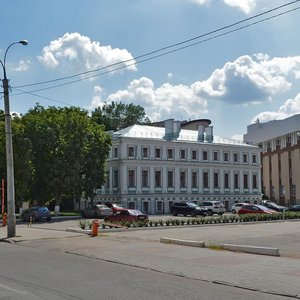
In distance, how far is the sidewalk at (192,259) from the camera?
12.2 metres

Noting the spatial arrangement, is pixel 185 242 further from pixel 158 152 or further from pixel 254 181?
pixel 254 181

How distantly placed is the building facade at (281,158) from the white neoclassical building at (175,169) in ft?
55.3

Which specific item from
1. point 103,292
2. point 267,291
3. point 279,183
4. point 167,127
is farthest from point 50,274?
point 279,183

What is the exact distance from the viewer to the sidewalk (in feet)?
40.2

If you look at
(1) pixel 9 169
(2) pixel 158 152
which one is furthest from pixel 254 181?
(1) pixel 9 169

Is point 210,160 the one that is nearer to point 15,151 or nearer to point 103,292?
point 15,151

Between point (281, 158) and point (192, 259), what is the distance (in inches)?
3345

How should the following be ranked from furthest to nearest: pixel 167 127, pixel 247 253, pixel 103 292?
pixel 167 127 → pixel 247 253 → pixel 103 292

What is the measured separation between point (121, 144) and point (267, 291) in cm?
5646

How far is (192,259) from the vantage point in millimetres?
16797

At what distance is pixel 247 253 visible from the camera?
18609 mm

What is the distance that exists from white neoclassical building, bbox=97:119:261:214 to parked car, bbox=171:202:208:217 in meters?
9.57

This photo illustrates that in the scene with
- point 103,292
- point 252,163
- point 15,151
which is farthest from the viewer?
point 252,163

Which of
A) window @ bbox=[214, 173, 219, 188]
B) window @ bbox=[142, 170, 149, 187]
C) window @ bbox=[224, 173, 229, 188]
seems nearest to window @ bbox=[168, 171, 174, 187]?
window @ bbox=[142, 170, 149, 187]
